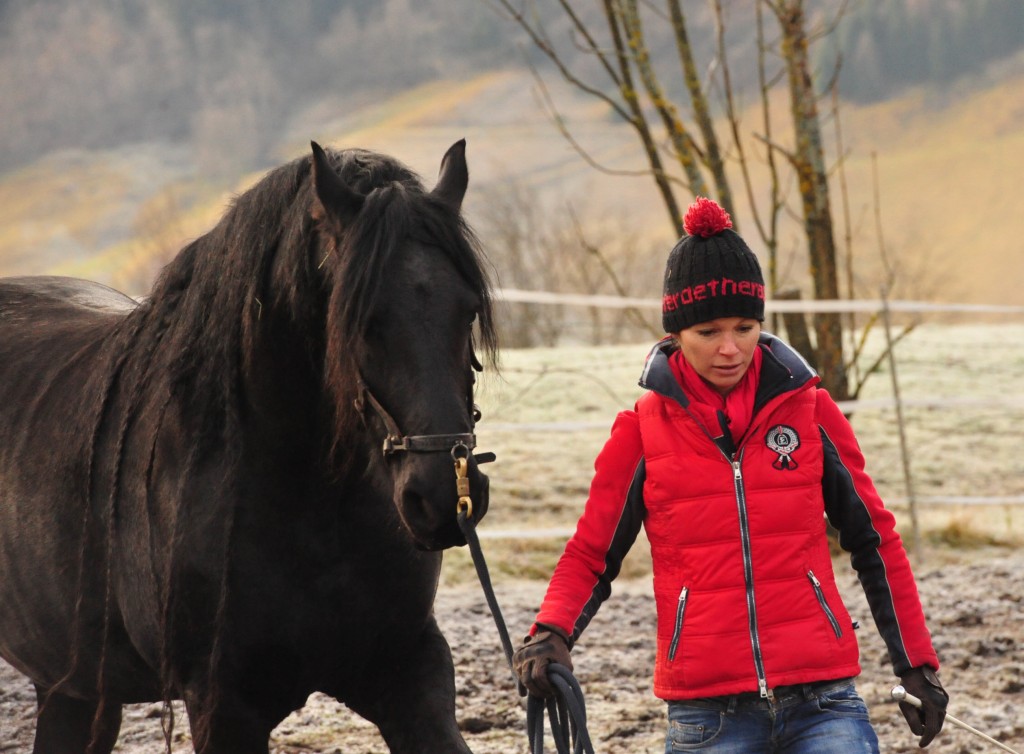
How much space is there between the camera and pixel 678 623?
1993 millimetres

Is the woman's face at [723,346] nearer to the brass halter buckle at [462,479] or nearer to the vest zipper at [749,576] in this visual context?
the vest zipper at [749,576]

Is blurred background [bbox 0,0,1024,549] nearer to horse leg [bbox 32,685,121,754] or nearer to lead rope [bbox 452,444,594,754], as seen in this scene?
horse leg [bbox 32,685,121,754]

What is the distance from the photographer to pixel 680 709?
2.02 meters

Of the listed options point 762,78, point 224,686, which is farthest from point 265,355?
point 762,78

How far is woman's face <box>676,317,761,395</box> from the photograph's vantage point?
202 cm

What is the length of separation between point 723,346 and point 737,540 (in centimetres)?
33

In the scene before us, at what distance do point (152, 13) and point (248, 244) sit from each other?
63.2 meters

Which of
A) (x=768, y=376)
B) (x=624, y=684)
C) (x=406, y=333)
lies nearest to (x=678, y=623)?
(x=768, y=376)

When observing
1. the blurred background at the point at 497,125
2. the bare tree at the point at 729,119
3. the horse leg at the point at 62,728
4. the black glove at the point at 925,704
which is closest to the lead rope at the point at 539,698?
the black glove at the point at 925,704

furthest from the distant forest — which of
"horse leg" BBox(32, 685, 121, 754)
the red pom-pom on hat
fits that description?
the red pom-pom on hat

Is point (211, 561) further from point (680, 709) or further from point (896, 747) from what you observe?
point (896, 747)

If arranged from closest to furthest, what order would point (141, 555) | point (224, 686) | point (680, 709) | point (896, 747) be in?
point (680, 709) → point (224, 686) → point (141, 555) → point (896, 747)

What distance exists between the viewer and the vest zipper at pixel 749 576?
1921mm

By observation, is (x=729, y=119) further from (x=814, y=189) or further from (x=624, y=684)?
(x=624, y=684)
